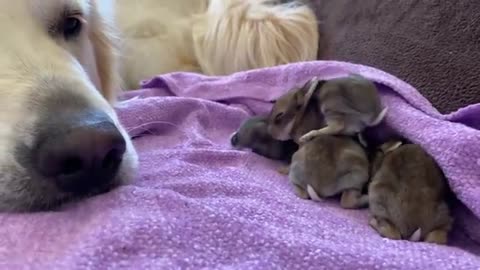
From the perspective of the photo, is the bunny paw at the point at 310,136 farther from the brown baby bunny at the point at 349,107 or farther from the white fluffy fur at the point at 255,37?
the white fluffy fur at the point at 255,37

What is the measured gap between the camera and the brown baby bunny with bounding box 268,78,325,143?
1365 mm

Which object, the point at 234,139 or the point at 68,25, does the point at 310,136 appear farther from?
the point at 68,25

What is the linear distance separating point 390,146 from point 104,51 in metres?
0.71

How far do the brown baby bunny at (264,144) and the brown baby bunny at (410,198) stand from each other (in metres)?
0.27

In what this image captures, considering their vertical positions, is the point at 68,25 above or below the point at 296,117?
above

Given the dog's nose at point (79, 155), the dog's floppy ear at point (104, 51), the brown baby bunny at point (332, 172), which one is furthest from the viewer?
the dog's floppy ear at point (104, 51)

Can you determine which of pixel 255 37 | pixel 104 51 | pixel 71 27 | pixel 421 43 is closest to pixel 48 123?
pixel 71 27

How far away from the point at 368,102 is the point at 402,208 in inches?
10.5

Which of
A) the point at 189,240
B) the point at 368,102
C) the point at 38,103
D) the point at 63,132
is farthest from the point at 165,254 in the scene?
the point at 368,102

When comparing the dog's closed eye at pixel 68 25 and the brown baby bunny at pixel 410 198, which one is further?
the dog's closed eye at pixel 68 25

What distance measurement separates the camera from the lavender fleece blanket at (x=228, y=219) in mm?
891

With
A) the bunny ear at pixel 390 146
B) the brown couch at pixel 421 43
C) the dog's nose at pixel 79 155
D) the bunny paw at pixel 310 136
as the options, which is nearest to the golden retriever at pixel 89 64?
the dog's nose at pixel 79 155

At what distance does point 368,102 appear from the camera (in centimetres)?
129

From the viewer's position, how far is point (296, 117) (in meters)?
1.38
